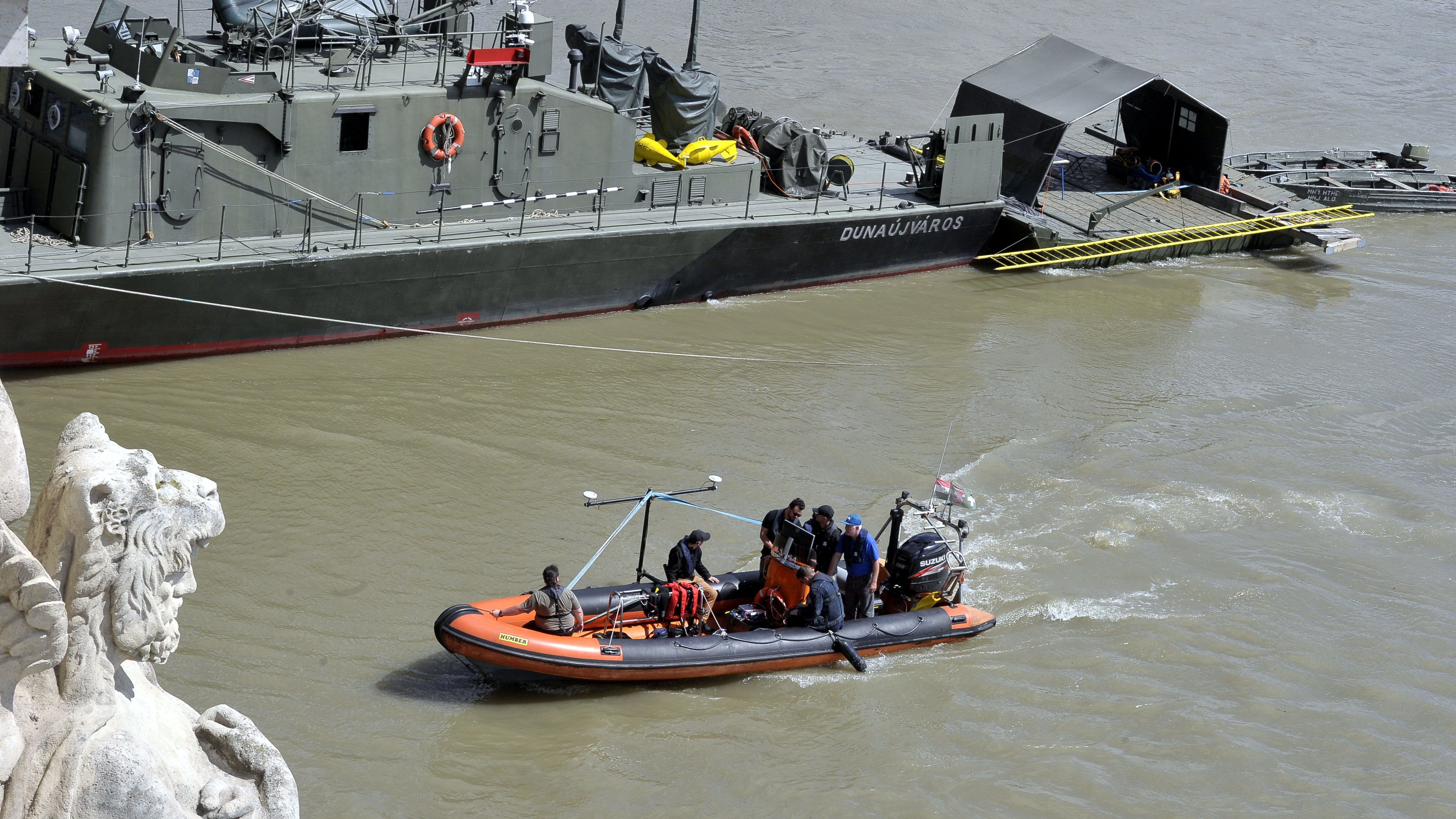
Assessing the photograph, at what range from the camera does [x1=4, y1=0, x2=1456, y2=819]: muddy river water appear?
8.33 metres

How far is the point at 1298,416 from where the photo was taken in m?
14.3

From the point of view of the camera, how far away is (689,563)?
9516 millimetres

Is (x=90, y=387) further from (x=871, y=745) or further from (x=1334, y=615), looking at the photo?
(x=1334, y=615)

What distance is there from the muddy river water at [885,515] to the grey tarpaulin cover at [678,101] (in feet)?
7.28

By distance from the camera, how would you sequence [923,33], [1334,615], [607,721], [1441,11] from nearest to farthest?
[607,721]
[1334,615]
[923,33]
[1441,11]

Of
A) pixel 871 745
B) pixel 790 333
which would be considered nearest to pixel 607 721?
pixel 871 745

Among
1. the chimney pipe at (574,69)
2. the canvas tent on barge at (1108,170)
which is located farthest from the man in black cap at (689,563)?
the canvas tent on barge at (1108,170)

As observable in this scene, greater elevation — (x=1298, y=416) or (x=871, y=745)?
(x=1298, y=416)

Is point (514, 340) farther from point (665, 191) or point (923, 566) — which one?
point (923, 566)

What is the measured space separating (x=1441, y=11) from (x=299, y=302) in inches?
1414

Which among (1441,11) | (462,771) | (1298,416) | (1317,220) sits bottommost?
(462,771)

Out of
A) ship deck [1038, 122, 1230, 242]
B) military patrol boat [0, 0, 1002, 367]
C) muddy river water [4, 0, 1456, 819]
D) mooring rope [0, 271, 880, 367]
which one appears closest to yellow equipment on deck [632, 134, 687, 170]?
military patrol boat [0, 0, 1002, 367]

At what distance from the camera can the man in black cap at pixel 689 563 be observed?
9453 millimetres

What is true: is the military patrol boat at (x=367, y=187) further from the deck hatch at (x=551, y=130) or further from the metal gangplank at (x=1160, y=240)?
the metal gangplank at (x=1160, y=240)
